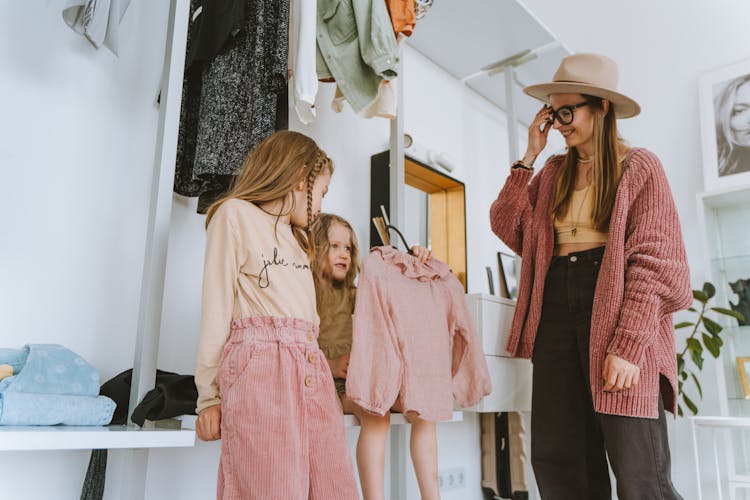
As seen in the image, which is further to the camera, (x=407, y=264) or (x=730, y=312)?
(x=730, y=312)

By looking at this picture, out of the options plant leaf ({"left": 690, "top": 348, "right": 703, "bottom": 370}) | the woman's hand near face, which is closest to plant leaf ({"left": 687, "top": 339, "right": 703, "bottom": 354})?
plant leaf ({"left": 690, "top": 348, "right": 703, "bottom": 370})

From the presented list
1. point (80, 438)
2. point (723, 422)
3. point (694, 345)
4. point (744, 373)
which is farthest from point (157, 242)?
point (744, 373)

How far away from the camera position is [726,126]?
287cm

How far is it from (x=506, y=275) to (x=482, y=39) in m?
1.29

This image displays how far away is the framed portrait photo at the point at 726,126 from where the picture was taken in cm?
277

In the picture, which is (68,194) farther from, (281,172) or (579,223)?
(579,223)

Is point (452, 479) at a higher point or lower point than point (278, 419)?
lower

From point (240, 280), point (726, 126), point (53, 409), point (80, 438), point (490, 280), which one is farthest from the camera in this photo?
point (490, 280)

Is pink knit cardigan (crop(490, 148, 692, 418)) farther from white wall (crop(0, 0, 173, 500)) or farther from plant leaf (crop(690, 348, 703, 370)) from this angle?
plant leaf (crop(690, 348, 703, 370))

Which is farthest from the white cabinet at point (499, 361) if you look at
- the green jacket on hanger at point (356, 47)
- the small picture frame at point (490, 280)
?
the green jacket on hanger at point (356, 47)

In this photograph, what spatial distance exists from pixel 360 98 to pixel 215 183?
1.57 feet

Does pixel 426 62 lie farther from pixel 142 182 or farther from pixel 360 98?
pixel 142 182

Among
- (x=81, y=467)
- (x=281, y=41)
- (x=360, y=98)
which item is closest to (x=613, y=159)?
(x=360, y=98)

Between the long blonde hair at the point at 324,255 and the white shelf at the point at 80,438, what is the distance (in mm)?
670
